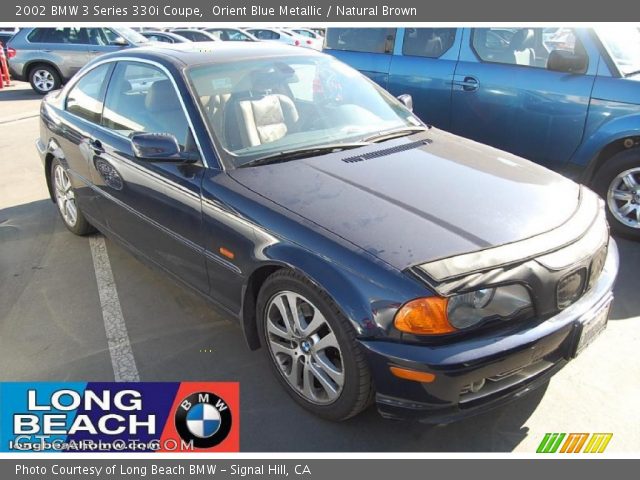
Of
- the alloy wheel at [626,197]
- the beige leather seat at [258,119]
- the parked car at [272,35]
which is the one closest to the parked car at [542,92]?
the alloy wheel at [626,197]

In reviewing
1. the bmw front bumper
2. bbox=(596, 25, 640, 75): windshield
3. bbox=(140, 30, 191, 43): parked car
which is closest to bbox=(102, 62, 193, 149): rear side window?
the bmw front bumper

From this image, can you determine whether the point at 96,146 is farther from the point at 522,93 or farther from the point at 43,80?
the point at 43,80

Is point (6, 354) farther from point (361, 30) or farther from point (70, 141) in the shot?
point (361, 30)

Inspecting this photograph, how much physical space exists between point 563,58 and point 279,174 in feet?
10.1

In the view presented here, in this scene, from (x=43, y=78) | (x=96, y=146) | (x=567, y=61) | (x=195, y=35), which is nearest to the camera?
(x=96, y=146)

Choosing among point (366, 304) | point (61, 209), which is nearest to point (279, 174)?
point (366, 304)

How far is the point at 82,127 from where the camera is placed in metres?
4.02

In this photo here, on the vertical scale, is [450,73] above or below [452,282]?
above

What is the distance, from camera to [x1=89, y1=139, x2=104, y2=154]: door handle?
3.71 m

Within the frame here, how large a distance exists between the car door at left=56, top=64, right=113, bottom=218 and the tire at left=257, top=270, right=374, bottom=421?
2.06 metres

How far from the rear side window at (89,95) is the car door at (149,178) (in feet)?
0.46

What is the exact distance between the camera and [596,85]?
14.5ft

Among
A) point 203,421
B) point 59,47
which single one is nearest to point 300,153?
point 203,421

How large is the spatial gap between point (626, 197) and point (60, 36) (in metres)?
12.6
